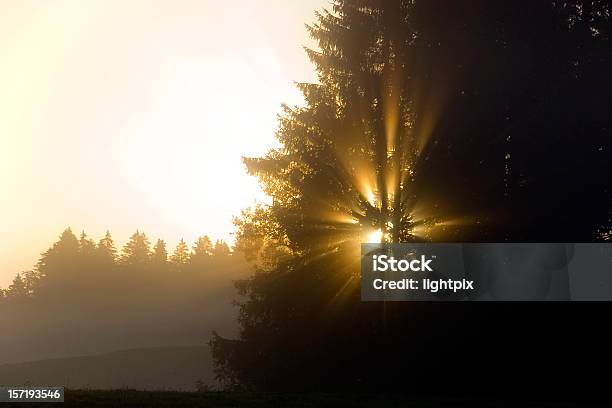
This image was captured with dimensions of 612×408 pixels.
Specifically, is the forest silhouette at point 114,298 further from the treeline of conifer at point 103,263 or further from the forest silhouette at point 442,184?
the forest silhouette at point 442,184

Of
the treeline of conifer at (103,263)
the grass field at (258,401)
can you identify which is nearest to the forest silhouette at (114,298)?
the treeline of conifer at (103,263)

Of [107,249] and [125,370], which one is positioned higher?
[107,249]

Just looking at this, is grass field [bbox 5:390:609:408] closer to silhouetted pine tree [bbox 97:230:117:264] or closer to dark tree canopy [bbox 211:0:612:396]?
dark tree canopy [bbox 211:0:612:396]

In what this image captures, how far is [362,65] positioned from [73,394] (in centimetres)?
1393

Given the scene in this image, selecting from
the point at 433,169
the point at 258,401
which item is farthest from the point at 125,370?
the point at 258,401

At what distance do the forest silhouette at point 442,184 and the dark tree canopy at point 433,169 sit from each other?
0.14ft

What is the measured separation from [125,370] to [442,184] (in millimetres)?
58009

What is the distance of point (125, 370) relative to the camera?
65.9 m

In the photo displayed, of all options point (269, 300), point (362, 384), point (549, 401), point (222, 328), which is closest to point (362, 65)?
point (269, 300)

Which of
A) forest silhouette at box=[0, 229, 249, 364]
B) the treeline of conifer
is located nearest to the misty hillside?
forest silhouette at box=[0, 229, 249, 364]

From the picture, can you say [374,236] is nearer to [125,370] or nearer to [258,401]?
[258,401]

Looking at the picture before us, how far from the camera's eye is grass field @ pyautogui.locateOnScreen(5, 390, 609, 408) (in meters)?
11.4

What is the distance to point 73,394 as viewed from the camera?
12141 mm

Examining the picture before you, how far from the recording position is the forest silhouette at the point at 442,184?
51.7 feet
